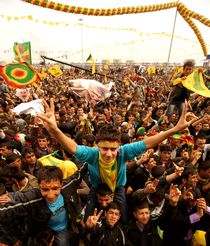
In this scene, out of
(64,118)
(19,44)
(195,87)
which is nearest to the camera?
(195,87)

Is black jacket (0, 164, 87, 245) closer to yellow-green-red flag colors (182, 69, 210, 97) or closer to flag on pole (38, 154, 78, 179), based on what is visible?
flag on pole (38, 154, 78, 179)

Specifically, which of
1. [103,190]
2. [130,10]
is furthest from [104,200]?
[130,10]

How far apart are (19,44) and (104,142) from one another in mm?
8526

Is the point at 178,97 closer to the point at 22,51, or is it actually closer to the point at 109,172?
the point at 109,172

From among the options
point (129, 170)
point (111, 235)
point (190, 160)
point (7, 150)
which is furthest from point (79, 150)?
point (190, 160)

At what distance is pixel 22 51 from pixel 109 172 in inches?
331

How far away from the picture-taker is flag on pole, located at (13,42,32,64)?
30.4ft

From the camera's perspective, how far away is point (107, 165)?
2371 mm

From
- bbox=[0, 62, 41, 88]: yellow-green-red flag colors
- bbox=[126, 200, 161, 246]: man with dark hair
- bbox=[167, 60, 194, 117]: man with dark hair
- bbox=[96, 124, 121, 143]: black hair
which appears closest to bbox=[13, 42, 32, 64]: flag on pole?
bbox=[0, 62, 41, 88]: yellow-green-red flag colors

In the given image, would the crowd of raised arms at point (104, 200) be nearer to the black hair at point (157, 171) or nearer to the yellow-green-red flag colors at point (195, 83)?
the black hair at point (157, 171)

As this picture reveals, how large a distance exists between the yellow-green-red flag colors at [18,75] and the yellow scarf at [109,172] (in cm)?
451

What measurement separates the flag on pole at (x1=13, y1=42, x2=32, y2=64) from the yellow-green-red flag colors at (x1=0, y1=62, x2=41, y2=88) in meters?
3.01

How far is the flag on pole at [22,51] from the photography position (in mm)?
9266

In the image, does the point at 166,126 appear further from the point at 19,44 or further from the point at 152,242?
the point at 19,44
